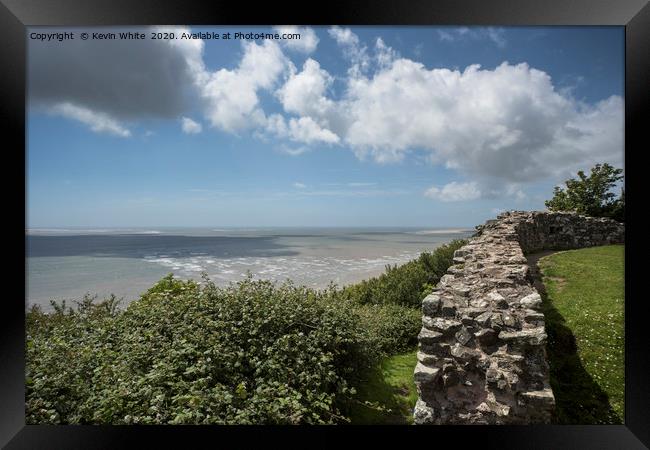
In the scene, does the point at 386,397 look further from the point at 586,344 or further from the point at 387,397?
the point at 586,344

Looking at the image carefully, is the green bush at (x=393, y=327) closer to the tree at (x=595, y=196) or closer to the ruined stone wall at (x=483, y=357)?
the ruined stone wall at (x=483, y=357)

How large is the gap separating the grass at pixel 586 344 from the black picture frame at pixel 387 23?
0.76 metres

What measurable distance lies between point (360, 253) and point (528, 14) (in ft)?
30.4

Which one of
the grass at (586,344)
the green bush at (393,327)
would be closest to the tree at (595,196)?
the grass at (586,344)

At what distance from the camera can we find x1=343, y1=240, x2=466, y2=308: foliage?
6.54 metres

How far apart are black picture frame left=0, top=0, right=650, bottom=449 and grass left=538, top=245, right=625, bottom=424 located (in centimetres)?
76

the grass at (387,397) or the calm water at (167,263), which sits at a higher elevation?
the calm water at (167,263)

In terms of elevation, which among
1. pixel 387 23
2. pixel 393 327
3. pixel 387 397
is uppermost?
pixel 387 23

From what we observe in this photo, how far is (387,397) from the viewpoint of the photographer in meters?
3.51

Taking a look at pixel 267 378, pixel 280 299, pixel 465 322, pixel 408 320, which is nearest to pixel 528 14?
pixel 465 322

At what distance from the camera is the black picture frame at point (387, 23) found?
2.59 m

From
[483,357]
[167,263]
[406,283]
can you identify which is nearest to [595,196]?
[406,283]

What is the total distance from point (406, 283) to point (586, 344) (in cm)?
319

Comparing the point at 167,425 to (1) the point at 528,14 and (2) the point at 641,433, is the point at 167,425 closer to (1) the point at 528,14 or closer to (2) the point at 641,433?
(2) the point at 641,433
